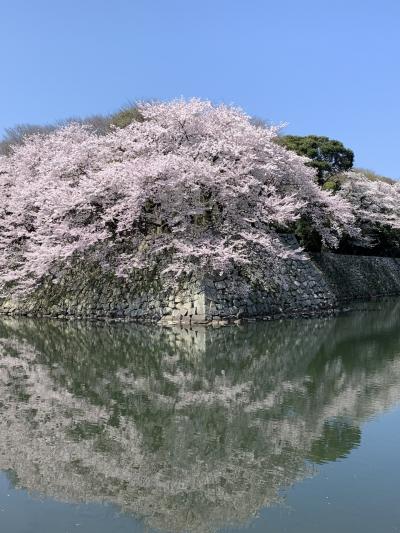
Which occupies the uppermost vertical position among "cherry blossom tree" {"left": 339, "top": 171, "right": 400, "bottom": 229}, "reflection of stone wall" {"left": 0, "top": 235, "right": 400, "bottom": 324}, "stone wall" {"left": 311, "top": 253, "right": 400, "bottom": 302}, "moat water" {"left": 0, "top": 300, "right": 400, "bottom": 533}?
"cherry blossom tree" {"left": 339, "top": 171, "right": 400, "bottom": 229}

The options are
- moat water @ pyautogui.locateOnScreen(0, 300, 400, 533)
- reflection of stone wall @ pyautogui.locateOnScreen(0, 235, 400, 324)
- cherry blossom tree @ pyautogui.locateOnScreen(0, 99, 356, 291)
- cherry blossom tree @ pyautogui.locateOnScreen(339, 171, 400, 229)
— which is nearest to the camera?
moat water @ pyautogui.locateOnScreen(0, 300, 400, 533)

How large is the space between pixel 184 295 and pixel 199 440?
9.87 metres

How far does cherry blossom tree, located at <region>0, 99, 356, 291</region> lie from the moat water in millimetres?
5666

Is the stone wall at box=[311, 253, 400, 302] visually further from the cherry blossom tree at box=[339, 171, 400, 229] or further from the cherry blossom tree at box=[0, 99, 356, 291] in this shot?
the cherry blossom tree at box=[0, 99, 356, 291]

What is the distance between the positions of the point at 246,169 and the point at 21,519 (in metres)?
13.2

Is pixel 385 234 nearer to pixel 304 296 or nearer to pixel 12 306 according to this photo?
pixel 304 296

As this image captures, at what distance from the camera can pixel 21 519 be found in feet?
12.5

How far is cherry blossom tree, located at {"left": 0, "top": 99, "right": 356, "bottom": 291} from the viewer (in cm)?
1533

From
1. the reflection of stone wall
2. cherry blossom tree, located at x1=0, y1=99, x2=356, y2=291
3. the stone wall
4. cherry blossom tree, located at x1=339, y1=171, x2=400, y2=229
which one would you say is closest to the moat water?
the reflection of stone wall

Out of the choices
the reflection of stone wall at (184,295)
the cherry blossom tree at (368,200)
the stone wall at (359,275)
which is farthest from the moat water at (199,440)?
the cherry blossom tree at (368,200)

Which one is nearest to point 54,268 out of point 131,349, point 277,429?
point 131,349

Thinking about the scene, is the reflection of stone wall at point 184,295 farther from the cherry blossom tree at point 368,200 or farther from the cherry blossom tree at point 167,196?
the cherry blossom tree at point 368,200

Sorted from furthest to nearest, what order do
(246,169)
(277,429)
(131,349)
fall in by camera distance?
(246,169)
(131,349)
(277,429)

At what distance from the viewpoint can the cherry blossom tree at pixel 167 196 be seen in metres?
15.3
